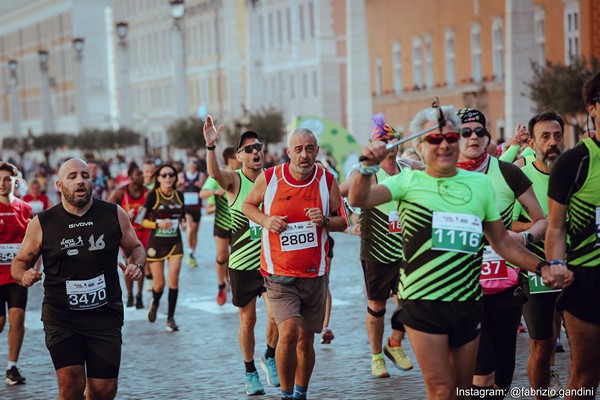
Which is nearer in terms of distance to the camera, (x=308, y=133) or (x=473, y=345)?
(x=473, y=345)

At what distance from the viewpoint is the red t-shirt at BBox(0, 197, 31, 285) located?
470 inches

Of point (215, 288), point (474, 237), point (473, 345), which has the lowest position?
point (215, 288)

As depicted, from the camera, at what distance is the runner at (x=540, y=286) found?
8.95 meters

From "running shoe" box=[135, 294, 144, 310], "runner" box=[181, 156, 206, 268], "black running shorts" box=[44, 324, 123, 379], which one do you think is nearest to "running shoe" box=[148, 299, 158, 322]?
"running shoe" box=[135, 294, 144, 310]

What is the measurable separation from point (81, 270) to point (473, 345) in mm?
2537

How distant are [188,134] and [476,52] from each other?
22.6 metres

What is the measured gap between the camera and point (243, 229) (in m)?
11.5

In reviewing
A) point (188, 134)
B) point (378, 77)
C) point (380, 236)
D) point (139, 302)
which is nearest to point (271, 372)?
point (380, 236)

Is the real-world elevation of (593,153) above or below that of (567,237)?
above

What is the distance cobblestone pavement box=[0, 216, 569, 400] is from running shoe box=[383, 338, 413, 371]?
0.06 meters

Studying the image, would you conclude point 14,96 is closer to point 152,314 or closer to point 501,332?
point 152,314

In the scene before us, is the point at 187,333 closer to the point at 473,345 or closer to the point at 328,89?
the point at 473,345

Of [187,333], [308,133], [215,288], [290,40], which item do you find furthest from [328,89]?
[308,133]

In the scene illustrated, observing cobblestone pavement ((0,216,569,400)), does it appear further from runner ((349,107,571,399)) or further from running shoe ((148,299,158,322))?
runner ((349,107,571,399))
